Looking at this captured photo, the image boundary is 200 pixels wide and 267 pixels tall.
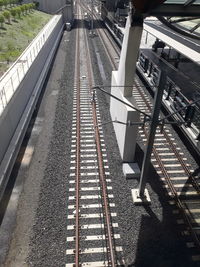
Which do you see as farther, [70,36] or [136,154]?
[70,36]

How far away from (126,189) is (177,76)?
61.3 ft

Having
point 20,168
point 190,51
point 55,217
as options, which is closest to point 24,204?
point 55,217

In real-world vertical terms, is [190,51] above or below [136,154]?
above

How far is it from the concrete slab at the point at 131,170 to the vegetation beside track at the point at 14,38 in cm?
1621

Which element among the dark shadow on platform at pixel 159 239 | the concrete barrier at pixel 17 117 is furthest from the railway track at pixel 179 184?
the concrete barrier at pixel 17 117

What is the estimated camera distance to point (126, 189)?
13.8 meters

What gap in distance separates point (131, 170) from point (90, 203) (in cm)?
346

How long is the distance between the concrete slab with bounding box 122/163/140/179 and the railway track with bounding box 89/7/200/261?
54.4 inches

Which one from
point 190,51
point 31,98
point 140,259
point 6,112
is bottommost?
point 140,259

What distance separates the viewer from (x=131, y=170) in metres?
14.8

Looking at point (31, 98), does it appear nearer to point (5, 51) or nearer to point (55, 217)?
point (5, 51)

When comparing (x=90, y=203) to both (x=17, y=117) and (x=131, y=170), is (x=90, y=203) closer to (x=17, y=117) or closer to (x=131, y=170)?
(x=131, y=170)

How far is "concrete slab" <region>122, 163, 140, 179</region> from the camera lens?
14594 millimetres

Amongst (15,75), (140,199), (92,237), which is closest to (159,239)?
(140,199)
